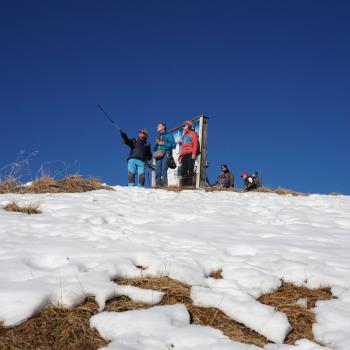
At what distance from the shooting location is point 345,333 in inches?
83.7

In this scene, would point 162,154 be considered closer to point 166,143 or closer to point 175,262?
point 166,143

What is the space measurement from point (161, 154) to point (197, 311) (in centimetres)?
1004

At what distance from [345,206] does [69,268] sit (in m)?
5.73

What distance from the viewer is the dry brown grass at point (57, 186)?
7.12 m

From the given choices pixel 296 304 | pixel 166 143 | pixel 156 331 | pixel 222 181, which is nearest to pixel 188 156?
pixel 166 143

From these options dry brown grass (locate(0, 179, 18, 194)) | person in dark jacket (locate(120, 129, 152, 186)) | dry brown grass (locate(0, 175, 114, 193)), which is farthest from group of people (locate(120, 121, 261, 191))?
dry brown grass (locate(0, 179, 18, 194))

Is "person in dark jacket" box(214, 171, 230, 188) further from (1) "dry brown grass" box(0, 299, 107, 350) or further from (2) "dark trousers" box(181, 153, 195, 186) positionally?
(1) "dry brown grass" box(0, 299, 107, 350)

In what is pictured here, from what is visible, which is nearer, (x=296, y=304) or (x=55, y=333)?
(x=55, y=333)

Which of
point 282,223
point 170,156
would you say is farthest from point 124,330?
point 170,156

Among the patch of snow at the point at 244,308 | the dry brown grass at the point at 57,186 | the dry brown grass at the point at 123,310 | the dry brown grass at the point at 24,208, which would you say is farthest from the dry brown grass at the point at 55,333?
the dry brown grass at the point at 57,186

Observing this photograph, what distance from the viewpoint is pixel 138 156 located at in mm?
10773

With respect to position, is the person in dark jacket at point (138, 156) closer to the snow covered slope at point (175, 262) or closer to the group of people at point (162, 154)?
the group of people at point (162, 154)

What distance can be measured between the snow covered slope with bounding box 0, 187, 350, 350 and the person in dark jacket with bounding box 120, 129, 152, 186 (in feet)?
16.6

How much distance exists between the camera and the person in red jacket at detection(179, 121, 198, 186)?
11.5 meters
